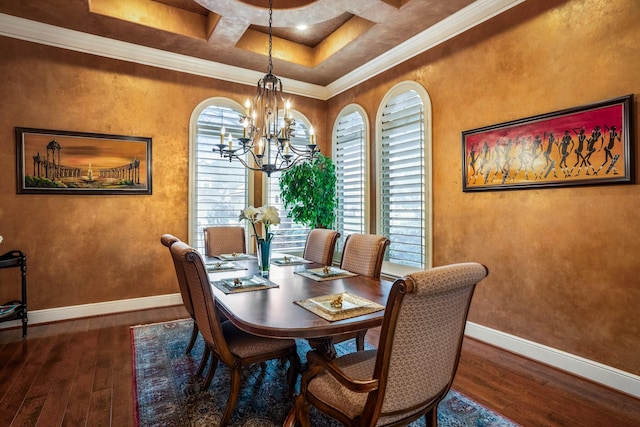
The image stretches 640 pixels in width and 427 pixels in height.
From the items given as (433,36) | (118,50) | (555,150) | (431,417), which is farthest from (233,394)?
(118,50)

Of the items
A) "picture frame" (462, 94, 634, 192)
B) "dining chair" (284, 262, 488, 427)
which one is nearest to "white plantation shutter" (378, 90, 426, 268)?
"picture frame" (462, 94, 634, 192)

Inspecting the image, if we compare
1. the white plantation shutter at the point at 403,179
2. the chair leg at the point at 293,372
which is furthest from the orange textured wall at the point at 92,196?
the chair leg at the point at 293,372

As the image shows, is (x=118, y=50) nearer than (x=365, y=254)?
No

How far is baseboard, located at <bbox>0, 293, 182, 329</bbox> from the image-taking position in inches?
139

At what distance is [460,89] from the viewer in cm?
334

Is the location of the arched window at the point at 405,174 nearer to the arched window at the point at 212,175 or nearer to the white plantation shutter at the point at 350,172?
the white plantation shutter at the point at 350,172

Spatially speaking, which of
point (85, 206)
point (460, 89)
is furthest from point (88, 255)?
point (460, 89)

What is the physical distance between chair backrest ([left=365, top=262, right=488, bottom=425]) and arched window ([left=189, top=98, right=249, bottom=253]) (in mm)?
3542

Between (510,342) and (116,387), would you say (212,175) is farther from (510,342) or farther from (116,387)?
(510,342)

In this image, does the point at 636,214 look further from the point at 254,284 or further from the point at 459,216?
the point at 254,284

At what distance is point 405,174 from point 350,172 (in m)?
1.06

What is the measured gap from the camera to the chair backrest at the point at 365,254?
2.64 metres

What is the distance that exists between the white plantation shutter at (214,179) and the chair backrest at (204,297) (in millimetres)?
2527

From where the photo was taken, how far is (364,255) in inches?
108
